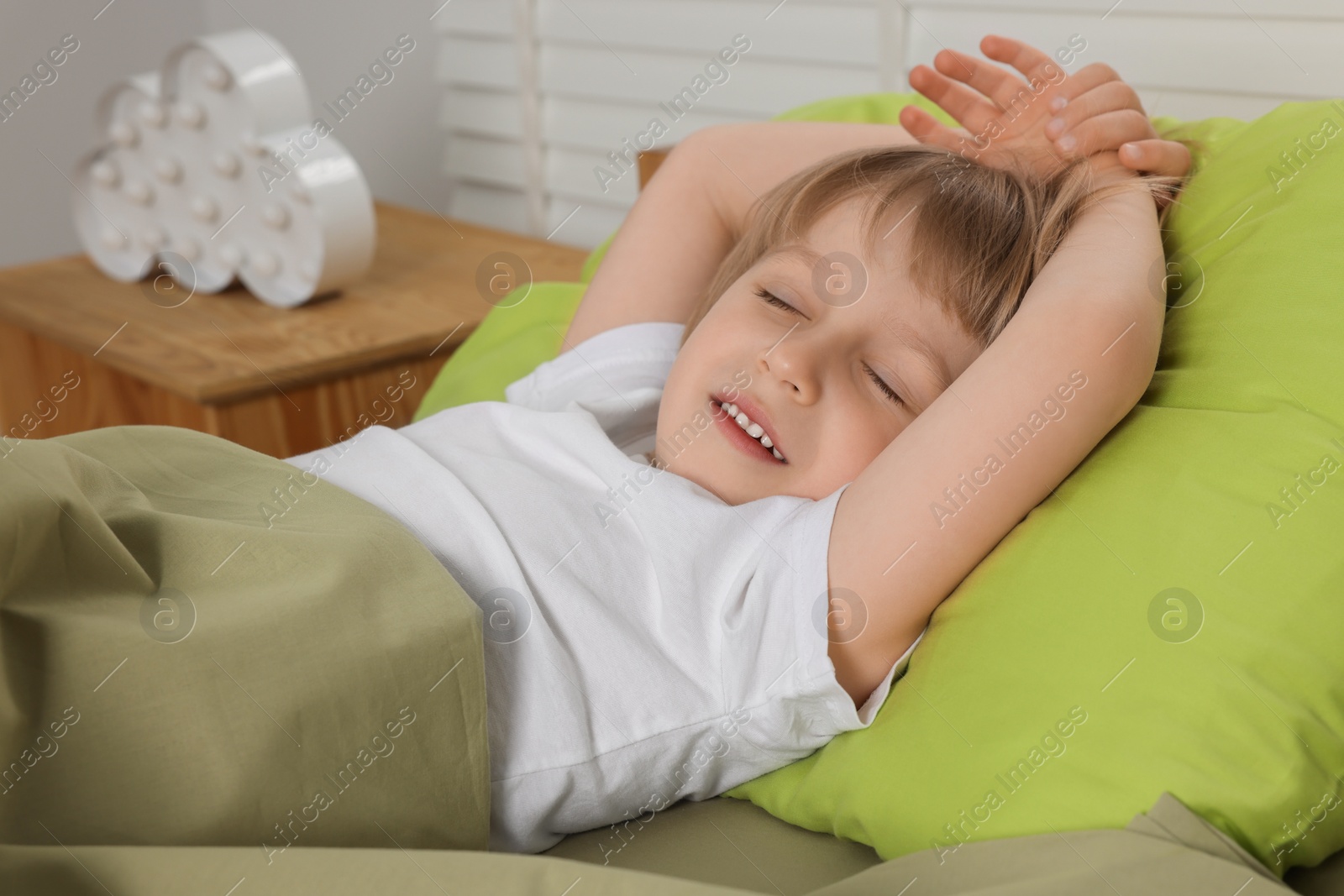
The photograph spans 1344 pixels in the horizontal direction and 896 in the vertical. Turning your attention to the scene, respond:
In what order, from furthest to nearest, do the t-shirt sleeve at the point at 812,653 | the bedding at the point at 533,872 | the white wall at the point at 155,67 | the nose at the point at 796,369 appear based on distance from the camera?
the white wall at the point at 155,67, the nose at the point at 796,369, the t-shirt sleeve at the point at 812,653, the bedding at the point at 533,872

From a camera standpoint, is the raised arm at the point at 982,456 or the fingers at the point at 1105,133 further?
the fingers at the point at 1105,133

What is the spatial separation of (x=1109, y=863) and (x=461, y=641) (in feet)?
1.17

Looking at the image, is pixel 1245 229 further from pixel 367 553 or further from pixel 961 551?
pixel 367 553

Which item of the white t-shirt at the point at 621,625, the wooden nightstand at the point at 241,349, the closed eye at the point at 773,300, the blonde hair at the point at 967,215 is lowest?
the wooden nightstand at the point at 241,349

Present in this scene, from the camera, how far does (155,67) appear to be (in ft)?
8.14

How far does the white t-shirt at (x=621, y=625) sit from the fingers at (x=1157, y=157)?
363mm

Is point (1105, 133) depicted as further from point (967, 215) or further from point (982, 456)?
point (982, 456)

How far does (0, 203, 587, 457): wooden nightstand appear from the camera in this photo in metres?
1.45

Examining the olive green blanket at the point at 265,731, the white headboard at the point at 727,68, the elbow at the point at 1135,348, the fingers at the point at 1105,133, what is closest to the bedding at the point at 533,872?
the olive green blanket at the point at 265,731

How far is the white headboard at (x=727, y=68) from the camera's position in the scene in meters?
1.23

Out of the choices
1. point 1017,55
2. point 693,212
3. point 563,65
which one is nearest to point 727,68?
point 563,65

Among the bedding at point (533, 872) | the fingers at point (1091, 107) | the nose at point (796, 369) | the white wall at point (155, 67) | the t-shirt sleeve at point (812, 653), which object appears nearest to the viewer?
the bedding at point (533, 872)

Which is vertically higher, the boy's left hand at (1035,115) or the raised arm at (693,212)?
the boy's left hand at (1035,115)

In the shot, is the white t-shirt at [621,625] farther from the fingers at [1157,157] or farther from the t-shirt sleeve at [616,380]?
the fingers at [1157,157]
